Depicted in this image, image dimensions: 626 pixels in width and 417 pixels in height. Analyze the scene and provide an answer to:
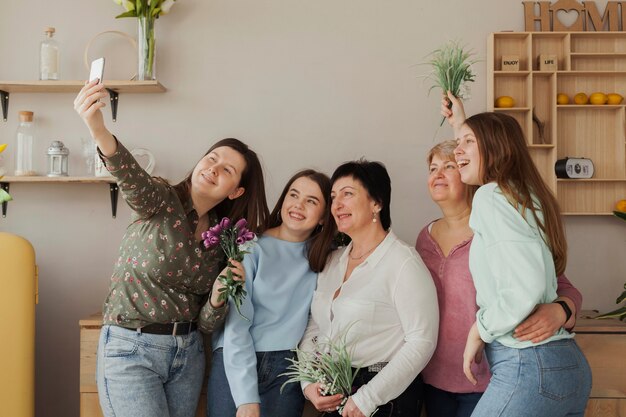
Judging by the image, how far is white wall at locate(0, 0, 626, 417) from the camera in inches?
135

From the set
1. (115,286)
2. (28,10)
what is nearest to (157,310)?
(115,286)

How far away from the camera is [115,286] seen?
7.68 feet

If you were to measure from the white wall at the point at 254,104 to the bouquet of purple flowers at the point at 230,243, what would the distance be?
43.6 inches

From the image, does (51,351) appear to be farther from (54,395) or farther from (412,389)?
(412,389)

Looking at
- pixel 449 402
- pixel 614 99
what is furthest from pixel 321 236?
pixel 614 99

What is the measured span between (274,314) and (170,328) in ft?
1.30

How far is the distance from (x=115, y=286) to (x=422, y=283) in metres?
1.11

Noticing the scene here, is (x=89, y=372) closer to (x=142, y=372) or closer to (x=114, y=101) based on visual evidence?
(x=142, y=372)

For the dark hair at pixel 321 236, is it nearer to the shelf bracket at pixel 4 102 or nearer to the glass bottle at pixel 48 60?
the glass bottle at pixel 48 60

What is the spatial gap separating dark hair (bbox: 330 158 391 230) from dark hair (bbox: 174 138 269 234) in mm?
316

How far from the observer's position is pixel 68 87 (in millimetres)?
3318

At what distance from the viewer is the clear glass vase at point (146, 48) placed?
10.7 feet

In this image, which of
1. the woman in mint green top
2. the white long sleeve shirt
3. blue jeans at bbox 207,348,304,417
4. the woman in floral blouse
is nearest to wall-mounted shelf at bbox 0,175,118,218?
the woman in floral blouse

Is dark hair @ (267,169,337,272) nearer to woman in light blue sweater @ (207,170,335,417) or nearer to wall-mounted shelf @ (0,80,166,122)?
woman in light blue sweater @ (207,170,335,417)
